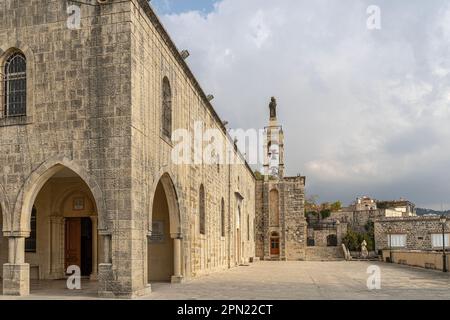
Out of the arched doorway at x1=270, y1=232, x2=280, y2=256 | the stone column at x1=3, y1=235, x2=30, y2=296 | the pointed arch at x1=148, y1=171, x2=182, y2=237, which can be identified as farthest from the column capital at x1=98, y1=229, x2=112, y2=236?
Answer: the arched doorway at x1=270, y1=232, x2=280, y2=256

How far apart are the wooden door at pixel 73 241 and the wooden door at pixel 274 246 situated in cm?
2882

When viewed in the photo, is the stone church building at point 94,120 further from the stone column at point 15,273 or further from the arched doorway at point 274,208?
the arched doorway at point 274,208

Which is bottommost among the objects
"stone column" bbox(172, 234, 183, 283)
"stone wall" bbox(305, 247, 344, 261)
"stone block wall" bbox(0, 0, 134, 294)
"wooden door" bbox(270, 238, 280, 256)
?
"stone wall" bbox(305, 247, 344, 261)

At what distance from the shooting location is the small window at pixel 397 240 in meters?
45.1

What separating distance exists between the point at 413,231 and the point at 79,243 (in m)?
35.0

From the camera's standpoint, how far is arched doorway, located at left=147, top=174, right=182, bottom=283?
16.2 meters

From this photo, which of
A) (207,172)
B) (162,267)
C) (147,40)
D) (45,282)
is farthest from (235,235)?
(147,40)

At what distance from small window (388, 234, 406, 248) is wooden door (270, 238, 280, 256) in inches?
386

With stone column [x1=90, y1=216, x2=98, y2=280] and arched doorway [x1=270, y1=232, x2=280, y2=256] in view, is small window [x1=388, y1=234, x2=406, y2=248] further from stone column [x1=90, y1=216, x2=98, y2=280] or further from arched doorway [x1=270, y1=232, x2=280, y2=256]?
stone column [x1=90, y1=216, x2=98, y2=280]

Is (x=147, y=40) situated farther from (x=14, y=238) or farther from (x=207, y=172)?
(x=207, y=172)

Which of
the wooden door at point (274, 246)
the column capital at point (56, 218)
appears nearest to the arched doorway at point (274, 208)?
the wooden door at point (274, 246)

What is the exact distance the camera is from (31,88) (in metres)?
12.6

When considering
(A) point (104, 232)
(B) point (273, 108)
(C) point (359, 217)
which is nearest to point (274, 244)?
(B) point (273, 108)
